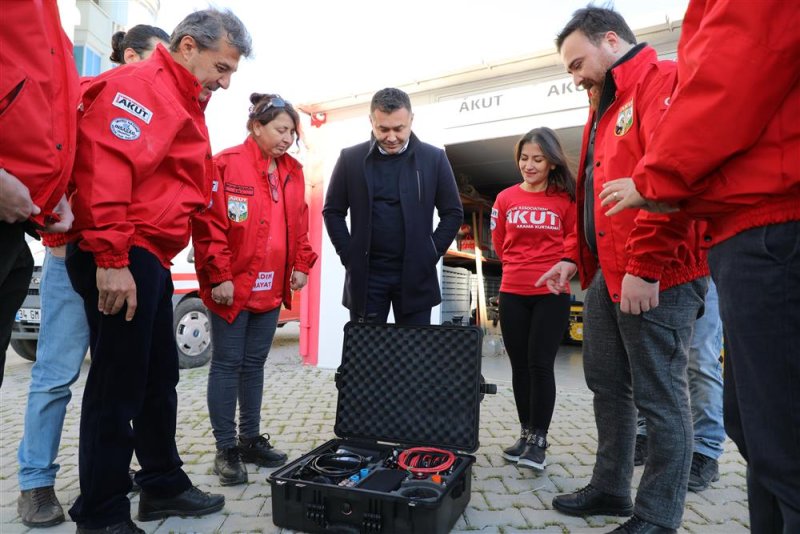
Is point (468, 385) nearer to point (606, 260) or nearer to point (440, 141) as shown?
point (606, 260)

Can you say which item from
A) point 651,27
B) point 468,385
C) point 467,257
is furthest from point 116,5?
point 468,385

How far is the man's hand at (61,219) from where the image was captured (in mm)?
1531

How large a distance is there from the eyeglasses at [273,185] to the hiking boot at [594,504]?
2.31 metres

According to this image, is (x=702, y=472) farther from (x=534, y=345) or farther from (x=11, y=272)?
(x=11, y=272)

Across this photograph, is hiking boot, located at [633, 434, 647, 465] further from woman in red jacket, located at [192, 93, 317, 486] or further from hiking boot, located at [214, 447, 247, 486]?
hiking boot, located at [214, 447, 247, 486]

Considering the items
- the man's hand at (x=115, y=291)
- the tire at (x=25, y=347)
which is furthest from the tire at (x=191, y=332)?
the man's hand at (x=115, y=291)

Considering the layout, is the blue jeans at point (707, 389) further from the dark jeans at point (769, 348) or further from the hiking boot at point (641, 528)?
the dark jeans at point (769, 348)

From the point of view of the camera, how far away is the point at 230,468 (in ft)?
8.98

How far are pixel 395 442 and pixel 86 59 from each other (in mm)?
24401

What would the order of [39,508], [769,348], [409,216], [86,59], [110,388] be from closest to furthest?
[769,348]
[110,388]
[39,508]
[409,216]
[86,59]

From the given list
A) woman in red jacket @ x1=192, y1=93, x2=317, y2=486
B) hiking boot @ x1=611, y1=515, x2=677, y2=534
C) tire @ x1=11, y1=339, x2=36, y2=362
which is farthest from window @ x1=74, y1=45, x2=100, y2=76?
hiking boot @ x1=611, y1=515, x2=677, y2=534

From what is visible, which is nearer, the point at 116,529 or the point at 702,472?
the point at 116,529

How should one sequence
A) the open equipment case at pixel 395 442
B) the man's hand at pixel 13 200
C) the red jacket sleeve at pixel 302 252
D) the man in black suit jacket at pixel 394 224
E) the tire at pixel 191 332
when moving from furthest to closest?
the tire at pixel 191 332, the red jacket sleeve at pixel 302 252, the man in black suit jacket at pixel 394 224, the open equipment case at pixel 395 442, the man's hand at pixel 13 200

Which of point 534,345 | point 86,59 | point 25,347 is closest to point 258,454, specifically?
point 534,345
